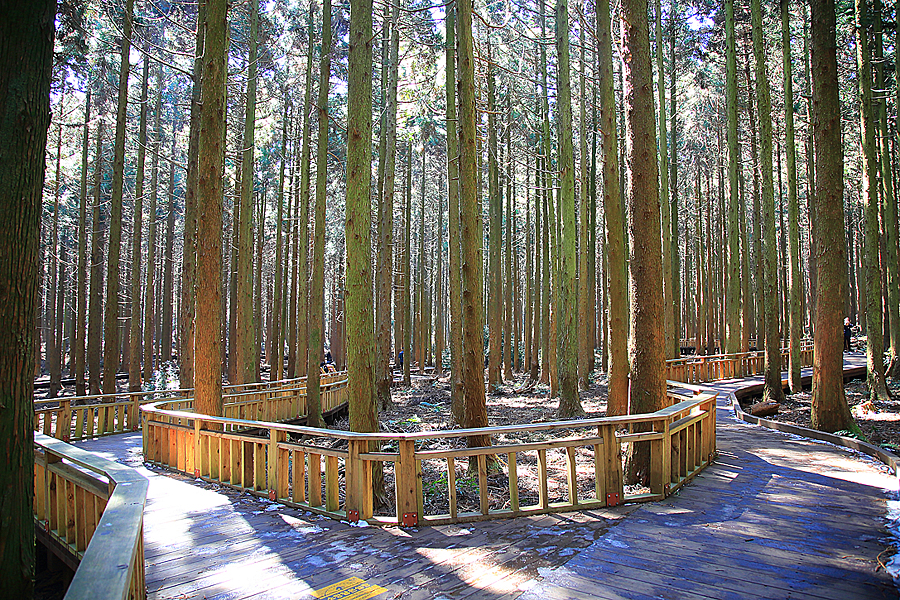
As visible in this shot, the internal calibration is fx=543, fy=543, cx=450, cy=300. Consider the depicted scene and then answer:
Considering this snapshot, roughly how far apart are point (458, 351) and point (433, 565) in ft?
19.7

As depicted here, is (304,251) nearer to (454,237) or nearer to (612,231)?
(454,237)

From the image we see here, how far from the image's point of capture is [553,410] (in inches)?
606

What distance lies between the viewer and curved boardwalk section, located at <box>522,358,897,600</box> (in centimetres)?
364

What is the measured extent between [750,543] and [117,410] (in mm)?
13116

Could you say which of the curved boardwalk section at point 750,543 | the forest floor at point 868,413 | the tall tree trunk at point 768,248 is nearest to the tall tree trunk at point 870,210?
the forest floor at point 868,413

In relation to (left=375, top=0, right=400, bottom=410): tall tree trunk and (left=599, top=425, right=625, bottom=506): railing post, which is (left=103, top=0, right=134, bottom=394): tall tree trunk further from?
(left=599, top=425, right=625, bottom=506): railing post

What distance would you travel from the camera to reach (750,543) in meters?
4.49

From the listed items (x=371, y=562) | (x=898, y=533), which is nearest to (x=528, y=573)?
(x=371, y=562)

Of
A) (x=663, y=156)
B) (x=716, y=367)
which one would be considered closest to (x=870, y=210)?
(x=663, y=156)

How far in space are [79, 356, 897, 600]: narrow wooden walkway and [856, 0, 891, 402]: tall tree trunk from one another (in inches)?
322

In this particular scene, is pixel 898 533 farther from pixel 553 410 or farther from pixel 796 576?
pixel 553 410

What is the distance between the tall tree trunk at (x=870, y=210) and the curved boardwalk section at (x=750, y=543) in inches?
303

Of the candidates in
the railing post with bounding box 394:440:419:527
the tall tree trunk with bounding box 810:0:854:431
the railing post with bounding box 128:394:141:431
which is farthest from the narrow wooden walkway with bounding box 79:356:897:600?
the railing post with bounding box 128:394:141:431

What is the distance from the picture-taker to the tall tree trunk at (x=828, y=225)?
9.12 m
